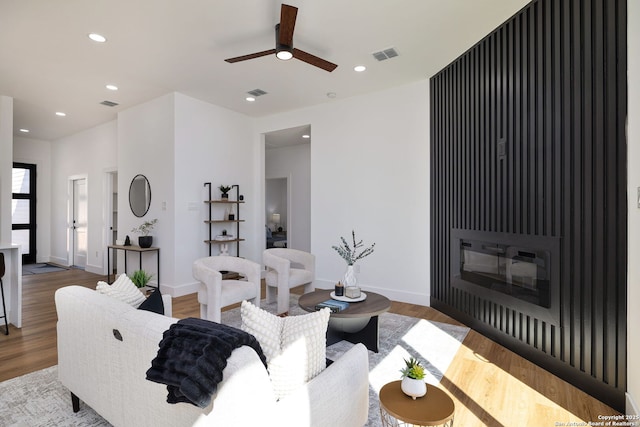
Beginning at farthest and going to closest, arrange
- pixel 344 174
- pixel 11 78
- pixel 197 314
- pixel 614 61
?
1. pixel 344 174
2. pixel 11 78
3. pixel 197 314
4. pixel 614 61

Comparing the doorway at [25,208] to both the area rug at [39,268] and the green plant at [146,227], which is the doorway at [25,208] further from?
the green plant at [146,227]

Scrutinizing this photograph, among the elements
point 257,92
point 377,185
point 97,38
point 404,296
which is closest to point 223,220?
point 257,92

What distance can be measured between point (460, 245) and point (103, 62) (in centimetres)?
459

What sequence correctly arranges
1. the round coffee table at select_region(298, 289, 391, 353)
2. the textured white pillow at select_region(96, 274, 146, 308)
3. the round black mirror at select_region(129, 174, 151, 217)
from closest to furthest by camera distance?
the textured white pillow at select_region(96, 274, 146, 308) → the round coffee table at select_region(298, 289, 391, 353) → the round black mirror at select_region(129, 174, 151, 217)

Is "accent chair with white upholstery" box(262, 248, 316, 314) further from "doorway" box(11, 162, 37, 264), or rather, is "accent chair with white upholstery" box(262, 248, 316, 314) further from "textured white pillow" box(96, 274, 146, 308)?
"doorway" box(11, 162, 37, 264)

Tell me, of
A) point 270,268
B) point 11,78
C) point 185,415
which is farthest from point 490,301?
point 11,78

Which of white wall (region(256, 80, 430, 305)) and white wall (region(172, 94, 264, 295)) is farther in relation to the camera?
white wall (region(172, 94, 264, 295))

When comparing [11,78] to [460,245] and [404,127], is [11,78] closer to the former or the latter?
[404,127]

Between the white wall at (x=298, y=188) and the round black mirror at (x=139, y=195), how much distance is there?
124 inches

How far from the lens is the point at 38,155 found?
789cm

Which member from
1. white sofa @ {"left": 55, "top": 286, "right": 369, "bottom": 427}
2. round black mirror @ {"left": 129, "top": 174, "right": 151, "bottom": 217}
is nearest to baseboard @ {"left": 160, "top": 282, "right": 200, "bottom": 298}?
round black mirror @ {"left": 129, "top": 174, "right": 151, "bottom": 217}

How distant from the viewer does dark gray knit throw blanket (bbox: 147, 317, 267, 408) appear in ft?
3.34
